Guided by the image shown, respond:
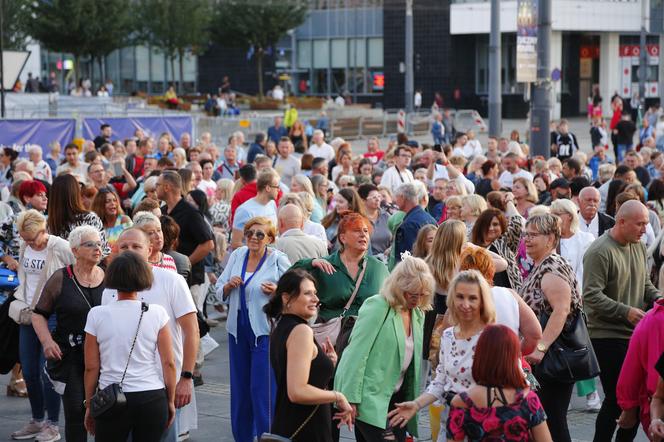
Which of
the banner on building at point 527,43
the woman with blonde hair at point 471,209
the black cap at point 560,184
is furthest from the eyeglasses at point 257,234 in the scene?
the banner on building at point 527,43

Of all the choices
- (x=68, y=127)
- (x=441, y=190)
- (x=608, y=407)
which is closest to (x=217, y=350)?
(x=441, y=190)

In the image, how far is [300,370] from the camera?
5.82 m

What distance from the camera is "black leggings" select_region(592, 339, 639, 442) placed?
7.50m

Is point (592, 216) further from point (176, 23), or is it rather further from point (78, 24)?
point (176, 23)

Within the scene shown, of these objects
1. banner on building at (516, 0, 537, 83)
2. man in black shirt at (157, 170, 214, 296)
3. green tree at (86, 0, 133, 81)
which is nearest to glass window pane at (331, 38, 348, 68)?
green tree at (86, 0, 133, 81)

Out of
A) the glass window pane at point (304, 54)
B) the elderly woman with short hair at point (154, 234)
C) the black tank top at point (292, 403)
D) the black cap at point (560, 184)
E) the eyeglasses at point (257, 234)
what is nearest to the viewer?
the black tank top at point (292, 403)

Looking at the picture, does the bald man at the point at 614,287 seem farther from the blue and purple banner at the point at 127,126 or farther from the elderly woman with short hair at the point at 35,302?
the blue and purple banner at the point at 127,126

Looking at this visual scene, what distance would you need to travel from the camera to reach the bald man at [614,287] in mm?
7781

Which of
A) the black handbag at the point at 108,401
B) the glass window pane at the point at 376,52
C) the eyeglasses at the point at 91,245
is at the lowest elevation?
the black handbag at the point at 108,401

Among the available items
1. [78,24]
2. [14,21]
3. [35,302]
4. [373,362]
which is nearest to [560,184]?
[35,302]

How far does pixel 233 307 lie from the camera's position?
8336 mm

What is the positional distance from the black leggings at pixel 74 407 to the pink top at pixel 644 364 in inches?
133

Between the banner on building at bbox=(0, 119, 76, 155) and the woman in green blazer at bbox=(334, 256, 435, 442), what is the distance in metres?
17.5

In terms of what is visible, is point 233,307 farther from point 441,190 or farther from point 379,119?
point 379,119
